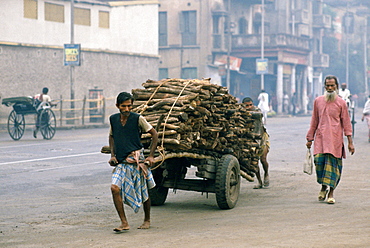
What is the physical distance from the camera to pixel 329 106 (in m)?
9.52

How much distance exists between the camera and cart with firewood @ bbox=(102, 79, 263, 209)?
8.12 meters

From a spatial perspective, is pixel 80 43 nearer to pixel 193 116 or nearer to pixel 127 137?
pixel 193 116

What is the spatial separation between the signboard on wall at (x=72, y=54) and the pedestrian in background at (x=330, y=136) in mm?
24603

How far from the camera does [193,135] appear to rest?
842 centimetres

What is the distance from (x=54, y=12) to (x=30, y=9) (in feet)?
6.96

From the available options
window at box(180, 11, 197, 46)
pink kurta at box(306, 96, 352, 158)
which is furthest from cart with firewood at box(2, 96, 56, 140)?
window at box(180, 11, 197, 46)

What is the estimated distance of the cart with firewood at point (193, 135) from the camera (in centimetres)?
812

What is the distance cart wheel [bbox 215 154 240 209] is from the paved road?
0.44ft

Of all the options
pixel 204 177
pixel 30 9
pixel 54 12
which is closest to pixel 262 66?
pixel 54 12

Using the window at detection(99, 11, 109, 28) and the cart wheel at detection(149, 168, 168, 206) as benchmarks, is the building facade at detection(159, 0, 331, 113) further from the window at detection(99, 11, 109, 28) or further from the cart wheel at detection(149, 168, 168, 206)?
the cart wheel at detection(149, 168, 168, 206)

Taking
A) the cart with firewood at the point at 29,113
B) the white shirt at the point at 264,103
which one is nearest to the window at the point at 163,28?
the white shirt at the point at 264,103

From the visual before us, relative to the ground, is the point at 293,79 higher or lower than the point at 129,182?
higher

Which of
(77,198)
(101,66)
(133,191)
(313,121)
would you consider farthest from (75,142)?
(101,66)

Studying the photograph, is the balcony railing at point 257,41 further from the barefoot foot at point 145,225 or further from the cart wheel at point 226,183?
the barefoot foot at point 145,225
